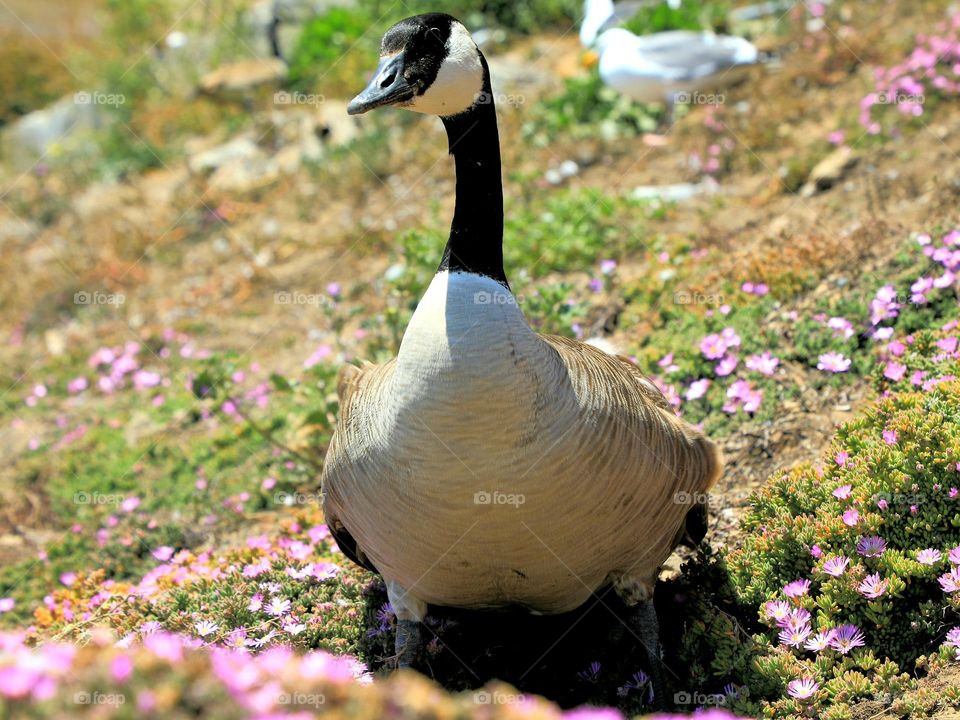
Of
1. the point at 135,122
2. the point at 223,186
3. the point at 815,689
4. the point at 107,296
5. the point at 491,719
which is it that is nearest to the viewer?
the point at 491,719

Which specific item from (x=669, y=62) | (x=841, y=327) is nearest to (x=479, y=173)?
(x=841, y=327)

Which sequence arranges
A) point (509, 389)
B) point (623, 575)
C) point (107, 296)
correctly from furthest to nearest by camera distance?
point (107, 296)
point (623, 575)
point (509, 389)

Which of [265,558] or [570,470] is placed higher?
[570,470]

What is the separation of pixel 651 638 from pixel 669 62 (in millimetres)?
5880

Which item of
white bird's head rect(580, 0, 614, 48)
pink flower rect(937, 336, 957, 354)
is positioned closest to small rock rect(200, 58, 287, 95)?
white bird's head rect(580, 0, 614, 48)

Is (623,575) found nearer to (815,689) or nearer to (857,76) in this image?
(815,689)

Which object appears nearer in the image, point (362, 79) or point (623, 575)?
point (623, 575)

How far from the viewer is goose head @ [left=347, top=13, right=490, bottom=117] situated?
316cm

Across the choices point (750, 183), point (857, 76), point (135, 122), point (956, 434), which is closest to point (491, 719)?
point (956, 434)

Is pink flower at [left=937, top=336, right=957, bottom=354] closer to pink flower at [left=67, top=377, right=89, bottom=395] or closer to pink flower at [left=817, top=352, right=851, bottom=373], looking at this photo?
pink flower at [left=817, top=352, right=851, bottom=373]

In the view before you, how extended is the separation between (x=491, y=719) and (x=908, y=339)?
3.58 meters

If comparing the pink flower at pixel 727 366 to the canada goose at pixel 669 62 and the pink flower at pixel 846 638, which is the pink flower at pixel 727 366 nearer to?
the pink flower at pixel 846 638

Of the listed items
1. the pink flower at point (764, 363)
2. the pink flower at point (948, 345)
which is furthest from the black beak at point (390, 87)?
the pink flower at point (948, 345)

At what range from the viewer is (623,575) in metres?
3.46
